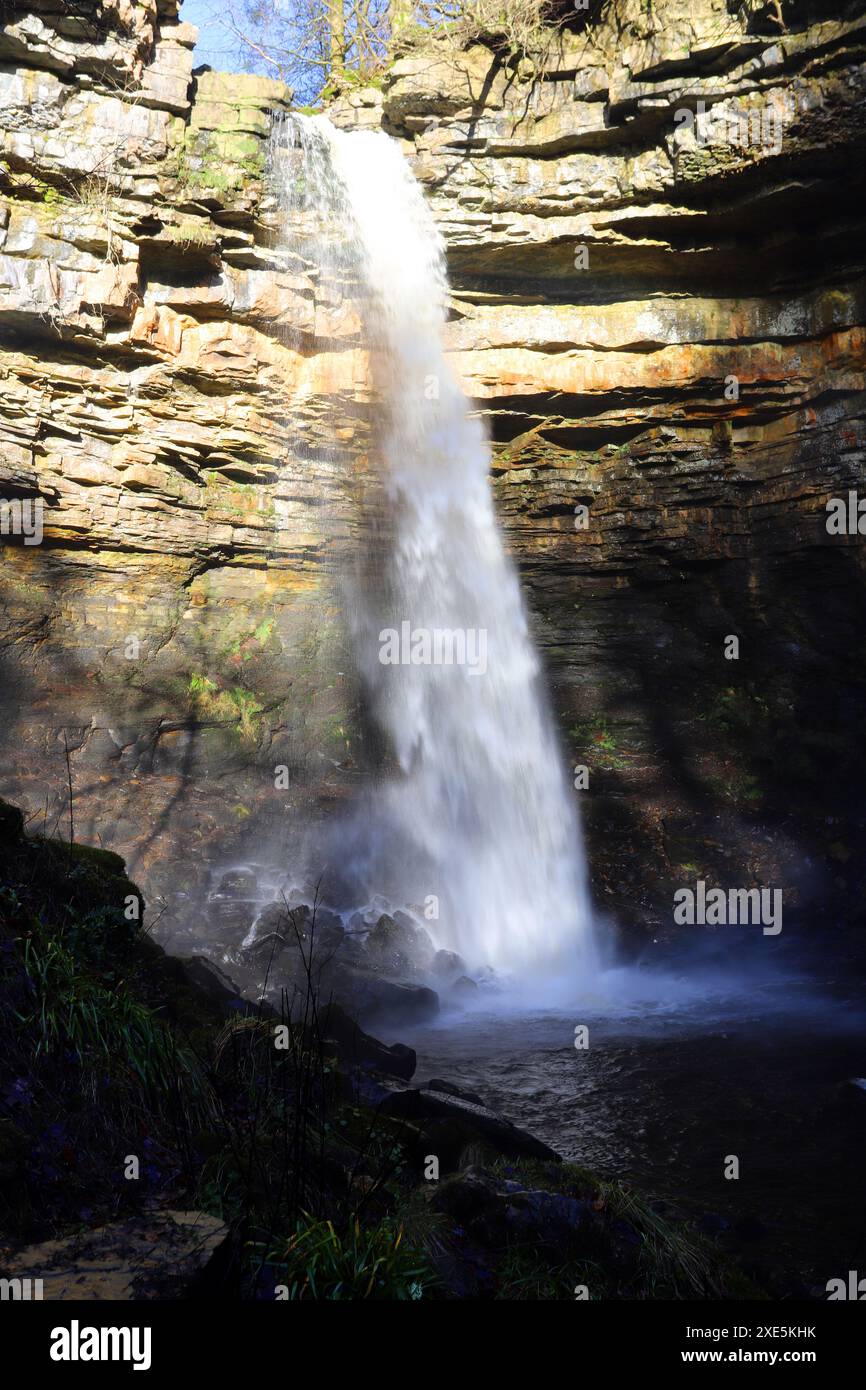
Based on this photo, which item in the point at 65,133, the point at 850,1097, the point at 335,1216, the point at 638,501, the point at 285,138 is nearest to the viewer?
the point at 335,1216

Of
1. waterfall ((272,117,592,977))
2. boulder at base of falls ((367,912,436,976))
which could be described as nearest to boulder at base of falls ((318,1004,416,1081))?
boulder at base of falls ((367,912,436,976))

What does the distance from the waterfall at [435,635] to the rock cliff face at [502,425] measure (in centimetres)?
38

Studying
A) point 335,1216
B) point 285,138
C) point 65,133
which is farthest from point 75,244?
point 335,1216

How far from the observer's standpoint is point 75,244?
36.6 feet

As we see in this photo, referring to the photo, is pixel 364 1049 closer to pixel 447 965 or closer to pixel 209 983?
pixel 209 983

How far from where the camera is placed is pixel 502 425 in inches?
522

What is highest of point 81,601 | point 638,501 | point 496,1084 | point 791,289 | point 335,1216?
point 791,289

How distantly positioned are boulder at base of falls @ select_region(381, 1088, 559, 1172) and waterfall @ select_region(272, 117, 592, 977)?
6013 mm

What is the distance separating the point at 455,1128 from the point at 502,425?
1057 cm

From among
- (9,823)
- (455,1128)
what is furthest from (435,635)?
(455,1128)

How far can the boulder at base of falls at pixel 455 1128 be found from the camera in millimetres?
4852

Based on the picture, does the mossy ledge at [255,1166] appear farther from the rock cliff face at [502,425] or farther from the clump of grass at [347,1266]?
the rock cliff face at [502,425]
